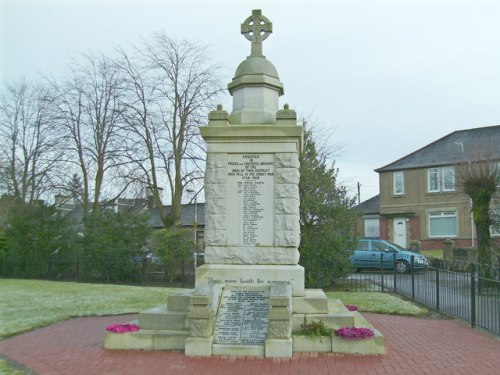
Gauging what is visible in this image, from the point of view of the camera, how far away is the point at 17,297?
16.6m

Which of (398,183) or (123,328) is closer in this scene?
(123,328)

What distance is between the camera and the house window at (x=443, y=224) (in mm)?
38938

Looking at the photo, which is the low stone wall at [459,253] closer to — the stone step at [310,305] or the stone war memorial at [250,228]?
the stone war memorial at [250,228]

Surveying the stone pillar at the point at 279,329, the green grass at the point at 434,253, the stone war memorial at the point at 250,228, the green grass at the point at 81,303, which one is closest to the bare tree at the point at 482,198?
the green grass at the point at 81,303

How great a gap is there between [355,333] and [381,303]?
702 cm

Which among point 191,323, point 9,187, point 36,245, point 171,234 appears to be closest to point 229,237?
point 191,323

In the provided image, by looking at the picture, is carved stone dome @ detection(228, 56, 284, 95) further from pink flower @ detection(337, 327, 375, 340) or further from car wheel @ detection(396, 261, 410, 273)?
car wheel @ detection(396, 261, 410, 273)

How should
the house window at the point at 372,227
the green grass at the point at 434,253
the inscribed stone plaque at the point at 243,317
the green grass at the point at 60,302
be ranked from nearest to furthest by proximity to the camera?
1. the inscribed stone plaque at the point at 243,317
2. the green grass at the point at 60,302
3. the green grass at the point at 434,253
4. the house window at the point at 372,227

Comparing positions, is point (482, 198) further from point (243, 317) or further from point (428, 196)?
point (428, 196)

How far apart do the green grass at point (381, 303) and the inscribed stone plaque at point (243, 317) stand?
534 centimetres

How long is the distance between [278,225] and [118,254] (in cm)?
1558

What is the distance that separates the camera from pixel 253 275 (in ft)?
31.2

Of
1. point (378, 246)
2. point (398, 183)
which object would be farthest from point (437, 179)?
point (378, 246)

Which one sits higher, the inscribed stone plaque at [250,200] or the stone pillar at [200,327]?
the inscribed stone plaque at [250,200]
